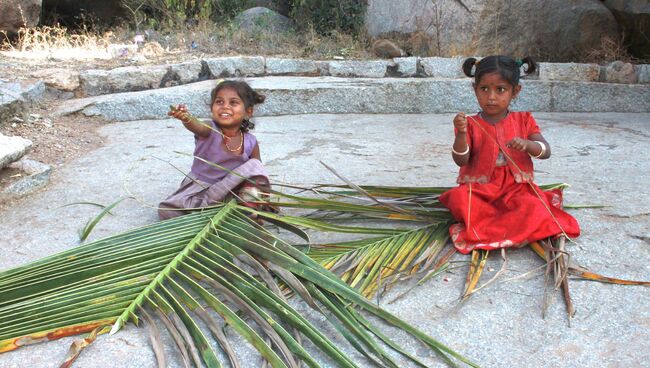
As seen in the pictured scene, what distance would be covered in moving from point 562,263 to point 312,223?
869mm

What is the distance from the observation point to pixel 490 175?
2.45 m

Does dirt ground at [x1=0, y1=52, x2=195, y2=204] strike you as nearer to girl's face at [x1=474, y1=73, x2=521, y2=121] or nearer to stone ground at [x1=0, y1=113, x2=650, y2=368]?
stone ground at [x1=0, y1=113, x2=650, y2=368]

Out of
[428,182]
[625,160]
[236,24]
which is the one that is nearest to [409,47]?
[236,24]

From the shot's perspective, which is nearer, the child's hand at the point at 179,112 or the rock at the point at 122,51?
the child's hand at the point at 179,112

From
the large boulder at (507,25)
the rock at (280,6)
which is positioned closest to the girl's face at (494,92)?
the large boulder at (507,25)

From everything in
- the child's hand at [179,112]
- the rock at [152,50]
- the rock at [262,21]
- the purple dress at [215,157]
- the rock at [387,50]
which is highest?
the rock at [262,21]

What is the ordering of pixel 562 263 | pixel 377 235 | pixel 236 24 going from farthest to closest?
1. pixel 236 24
2. pixel 377 235
3. pixel 562 263

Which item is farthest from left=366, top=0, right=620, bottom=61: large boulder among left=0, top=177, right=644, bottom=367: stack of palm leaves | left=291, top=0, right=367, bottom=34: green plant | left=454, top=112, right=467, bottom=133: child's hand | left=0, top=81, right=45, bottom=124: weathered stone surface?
left=0, top=177, right=644, bottom=367: stack of palm leaves

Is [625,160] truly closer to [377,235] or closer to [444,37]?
[377,235]

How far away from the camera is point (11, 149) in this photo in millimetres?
3111

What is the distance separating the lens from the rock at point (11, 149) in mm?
3025

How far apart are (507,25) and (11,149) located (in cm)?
502

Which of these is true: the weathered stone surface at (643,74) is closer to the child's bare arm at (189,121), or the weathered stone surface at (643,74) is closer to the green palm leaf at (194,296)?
the child's bare arm at (189,121)

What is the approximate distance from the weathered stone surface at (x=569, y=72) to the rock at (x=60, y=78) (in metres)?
4.15
